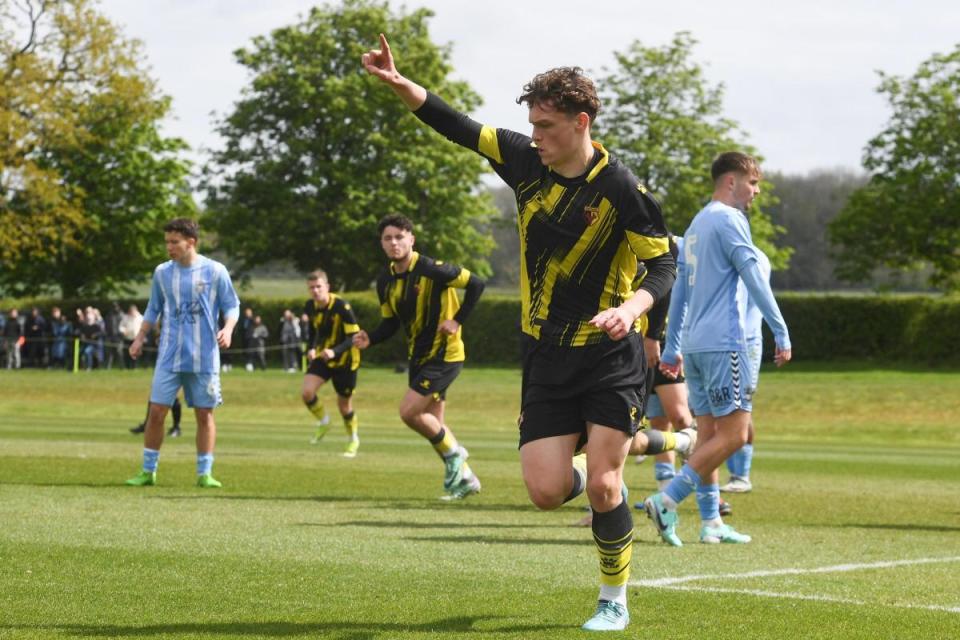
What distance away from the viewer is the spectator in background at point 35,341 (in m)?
51.2

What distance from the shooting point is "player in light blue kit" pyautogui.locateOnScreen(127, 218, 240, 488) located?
13180 millimetres

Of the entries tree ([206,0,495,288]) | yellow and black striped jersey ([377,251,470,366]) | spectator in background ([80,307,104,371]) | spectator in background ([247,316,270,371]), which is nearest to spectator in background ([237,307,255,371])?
spectator in background ([247,316,270,371])

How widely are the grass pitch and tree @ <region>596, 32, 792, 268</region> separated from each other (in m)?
46.1

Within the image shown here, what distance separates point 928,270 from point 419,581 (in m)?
70.9

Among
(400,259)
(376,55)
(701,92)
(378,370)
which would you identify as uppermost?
(701,92)

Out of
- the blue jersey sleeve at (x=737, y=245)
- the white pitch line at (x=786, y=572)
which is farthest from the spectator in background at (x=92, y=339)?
the white pitch line at (x=786, y=572)

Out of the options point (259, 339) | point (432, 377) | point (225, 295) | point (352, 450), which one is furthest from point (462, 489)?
point (259, 339)

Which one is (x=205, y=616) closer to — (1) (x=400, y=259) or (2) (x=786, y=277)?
(1) (x=400, y=259)

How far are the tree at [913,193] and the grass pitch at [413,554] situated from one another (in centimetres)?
4620

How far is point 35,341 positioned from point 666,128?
2937 cm

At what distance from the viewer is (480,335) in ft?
184

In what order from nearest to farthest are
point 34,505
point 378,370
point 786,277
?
point 34,505 < point 378,370 < point 786,277

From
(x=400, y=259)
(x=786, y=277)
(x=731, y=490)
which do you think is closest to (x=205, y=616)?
(x=400, y=259)

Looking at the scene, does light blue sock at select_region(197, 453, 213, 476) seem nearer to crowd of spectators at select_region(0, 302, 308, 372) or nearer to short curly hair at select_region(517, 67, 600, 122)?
short curly hair at select_region(517, 67, 600, 122)
